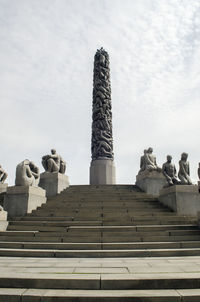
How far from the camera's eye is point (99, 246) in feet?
25.6

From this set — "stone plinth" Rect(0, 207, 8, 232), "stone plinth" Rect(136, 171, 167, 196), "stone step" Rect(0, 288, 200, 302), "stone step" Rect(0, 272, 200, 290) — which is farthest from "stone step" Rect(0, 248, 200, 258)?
"stone plinth" Rect(136, 171, 167, 196)

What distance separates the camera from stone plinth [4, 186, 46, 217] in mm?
12273

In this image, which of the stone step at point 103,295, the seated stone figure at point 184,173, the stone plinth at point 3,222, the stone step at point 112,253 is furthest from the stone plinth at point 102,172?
the stone step at point 103,295

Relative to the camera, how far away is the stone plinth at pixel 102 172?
2361cm

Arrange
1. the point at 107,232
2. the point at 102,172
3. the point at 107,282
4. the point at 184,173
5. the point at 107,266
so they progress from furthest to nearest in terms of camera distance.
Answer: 1. the point at 102,172
2. the point at 184,173
3. the point at 107,232
4. the point at 107,266
5. the point at 107,282

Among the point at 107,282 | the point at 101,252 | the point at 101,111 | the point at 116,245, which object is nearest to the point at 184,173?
the point at 116,245

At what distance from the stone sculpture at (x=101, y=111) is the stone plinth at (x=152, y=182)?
7.36 metres

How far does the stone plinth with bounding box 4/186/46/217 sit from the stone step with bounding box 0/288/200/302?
8.09 metres

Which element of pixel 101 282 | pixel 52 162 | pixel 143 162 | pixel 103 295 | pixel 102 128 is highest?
pixel 102 128

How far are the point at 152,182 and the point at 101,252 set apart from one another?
1061 cm

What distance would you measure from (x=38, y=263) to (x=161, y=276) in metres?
3.27

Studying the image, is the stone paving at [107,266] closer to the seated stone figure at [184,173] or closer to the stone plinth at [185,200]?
the stone plinth at [185,200]

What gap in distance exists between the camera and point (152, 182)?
56.2 ft

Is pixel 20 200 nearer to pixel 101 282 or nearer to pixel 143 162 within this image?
pixel 101 282
